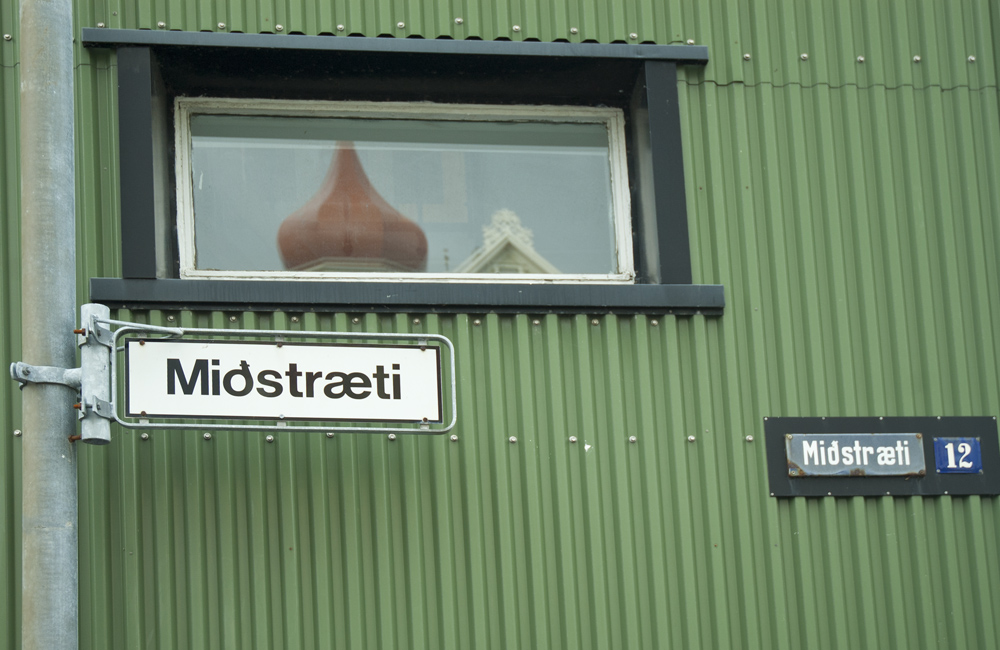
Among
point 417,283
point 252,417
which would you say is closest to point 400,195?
point 417,283

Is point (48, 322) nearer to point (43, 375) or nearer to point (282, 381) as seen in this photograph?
point (43, 375)

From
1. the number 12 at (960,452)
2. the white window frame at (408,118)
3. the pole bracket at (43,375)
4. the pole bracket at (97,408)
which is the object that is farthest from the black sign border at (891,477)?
the pole bracket at (43,375)

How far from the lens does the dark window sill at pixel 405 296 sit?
581 cm

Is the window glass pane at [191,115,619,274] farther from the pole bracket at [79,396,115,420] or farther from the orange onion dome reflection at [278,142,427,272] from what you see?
the pole bracket at [79,396,115,420]

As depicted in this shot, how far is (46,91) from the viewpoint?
15.2ft

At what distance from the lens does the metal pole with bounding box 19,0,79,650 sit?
14.3 ft

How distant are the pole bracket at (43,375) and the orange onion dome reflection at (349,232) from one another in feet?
6.11

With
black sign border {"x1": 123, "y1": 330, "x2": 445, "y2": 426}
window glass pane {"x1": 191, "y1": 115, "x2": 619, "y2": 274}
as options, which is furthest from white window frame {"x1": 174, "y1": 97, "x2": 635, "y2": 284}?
black sign border {"x1": 123, "y1": 330, "x2": 445, "y2": 426}

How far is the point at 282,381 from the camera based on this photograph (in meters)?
5.44

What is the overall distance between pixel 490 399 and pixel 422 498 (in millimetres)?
525

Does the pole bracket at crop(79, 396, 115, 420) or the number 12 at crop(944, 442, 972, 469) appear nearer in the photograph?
the pole bracket at crop(79, 396, 115, 420)

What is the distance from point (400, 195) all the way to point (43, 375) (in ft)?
8.01

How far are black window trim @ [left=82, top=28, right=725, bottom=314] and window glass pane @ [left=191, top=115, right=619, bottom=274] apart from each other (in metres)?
0.25

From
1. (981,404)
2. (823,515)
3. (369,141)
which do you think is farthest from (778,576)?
(369,141)
